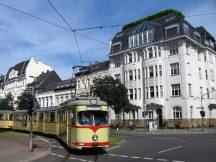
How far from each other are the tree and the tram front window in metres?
30.6

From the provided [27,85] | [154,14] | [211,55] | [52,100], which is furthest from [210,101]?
[27,85]

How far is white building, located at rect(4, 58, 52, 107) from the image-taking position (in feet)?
307

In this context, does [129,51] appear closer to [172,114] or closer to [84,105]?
[172,114]

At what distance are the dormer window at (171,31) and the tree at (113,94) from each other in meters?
11.5

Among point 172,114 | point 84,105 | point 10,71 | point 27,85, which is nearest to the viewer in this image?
point 84,105

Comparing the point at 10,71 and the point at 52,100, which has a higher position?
the point at 10,71

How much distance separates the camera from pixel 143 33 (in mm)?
56312

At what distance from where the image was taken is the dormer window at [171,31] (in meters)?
51.3

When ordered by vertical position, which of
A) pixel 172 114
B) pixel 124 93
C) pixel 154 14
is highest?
pixel 154 14

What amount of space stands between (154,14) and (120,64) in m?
11.8

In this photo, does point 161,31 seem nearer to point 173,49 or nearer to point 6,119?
point 173,49

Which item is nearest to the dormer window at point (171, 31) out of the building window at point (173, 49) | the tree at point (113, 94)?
the building window at point (173, 49)

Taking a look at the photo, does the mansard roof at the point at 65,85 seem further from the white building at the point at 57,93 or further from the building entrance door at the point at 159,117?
the building entrance door at the point at 159,117

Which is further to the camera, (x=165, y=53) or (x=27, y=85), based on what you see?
(x=27, y=85)
